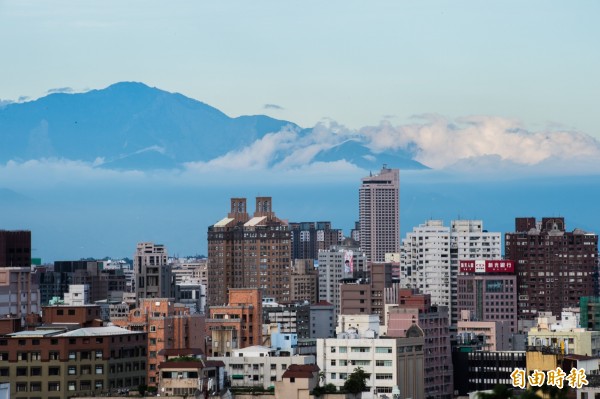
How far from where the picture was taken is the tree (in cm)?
7556

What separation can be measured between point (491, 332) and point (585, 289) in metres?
40.3

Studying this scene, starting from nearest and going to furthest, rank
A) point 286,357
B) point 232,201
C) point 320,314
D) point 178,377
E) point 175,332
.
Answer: point 178,377 → point 286,357 → point 175,332 → point 320,314 → point 232,201

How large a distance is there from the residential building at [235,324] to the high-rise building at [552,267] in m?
57.0

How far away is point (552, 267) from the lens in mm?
164875

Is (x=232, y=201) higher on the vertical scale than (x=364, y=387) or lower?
higher

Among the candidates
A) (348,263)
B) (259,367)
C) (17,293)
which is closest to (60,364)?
(259,367)

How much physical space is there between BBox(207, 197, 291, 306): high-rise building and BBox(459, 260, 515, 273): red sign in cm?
1717

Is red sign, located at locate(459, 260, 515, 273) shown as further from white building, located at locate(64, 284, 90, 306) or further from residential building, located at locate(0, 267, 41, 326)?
residential building, located at locate(0, 267, 41, 326)

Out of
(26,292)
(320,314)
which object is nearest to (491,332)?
(320,314)

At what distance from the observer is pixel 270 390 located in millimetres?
73875

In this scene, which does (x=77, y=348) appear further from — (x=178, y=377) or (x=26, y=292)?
(x=26, y=292)

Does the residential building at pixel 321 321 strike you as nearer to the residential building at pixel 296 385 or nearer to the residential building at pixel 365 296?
the residential building at pixel 365 296

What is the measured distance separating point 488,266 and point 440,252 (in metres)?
17.7

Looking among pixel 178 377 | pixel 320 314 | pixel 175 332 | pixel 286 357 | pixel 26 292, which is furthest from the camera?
pixel 320 314
